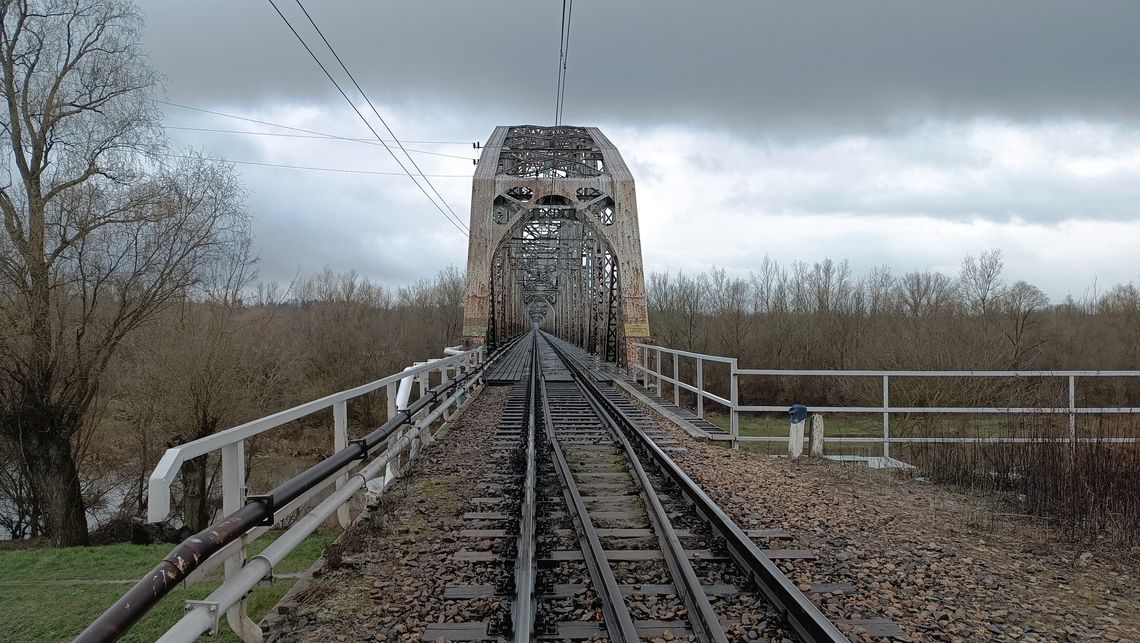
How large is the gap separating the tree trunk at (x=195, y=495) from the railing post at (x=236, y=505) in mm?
16585

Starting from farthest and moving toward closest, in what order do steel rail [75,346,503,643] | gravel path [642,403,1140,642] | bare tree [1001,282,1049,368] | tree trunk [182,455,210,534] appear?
bare tree [1001,282,1049,368] < tree trunk [182,455,210,534] < gravel path [642,403,1140,642] < steel rail [75,346,503,643]

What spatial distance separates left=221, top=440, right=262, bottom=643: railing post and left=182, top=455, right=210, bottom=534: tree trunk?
653 inches

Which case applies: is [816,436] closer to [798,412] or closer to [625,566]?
[798,412]

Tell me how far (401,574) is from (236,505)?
126 cm

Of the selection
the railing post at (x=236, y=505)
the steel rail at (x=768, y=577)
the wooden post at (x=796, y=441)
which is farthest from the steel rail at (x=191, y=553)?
the wooden post at (x=796, y=441)

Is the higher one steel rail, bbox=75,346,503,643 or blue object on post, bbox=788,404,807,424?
steel rail, bbox=75,346,503,643

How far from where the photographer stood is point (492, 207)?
2366 centimetres

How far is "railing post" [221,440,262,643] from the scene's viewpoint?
2.98 meters

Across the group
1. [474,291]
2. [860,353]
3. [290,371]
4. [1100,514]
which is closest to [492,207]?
[474,291]

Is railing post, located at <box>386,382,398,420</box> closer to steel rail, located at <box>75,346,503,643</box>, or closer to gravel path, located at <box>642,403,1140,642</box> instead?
steel rail, located at <box>75,346,503,643</box>

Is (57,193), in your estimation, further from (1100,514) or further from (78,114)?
(1100,514)

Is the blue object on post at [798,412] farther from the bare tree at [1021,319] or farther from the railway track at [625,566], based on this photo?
the bare tree at [1021,319]

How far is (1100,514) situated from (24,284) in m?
18.4

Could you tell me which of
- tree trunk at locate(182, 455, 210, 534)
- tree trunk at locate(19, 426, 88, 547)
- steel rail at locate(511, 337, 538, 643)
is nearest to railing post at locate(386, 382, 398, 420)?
steel rail at locate(511, 337, 538, 643)
